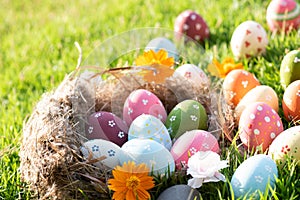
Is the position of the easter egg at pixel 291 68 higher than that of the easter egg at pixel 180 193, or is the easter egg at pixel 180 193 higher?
the easter egg at pixel 291 68

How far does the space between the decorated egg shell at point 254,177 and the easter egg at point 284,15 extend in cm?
156

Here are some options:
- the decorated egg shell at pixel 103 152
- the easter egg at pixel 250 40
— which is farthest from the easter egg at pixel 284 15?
the decorated egg shell at pixel 103 152

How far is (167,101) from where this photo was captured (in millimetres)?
2799

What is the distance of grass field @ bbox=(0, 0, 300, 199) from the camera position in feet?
9.78

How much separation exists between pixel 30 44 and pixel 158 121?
228 centimetres

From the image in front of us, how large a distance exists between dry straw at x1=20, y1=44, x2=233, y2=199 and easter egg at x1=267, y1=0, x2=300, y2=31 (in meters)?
0.88

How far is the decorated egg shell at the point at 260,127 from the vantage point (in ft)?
7.78

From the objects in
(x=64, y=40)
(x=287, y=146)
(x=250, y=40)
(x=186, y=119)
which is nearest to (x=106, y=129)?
(x=186, y=119)

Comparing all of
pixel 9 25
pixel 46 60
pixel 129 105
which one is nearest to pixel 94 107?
pixel 129 105

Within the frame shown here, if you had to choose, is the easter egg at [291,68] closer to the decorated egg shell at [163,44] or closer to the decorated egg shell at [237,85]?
the decorated egg shell at [237,85]

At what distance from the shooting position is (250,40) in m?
3.19

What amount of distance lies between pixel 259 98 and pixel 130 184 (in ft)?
2.77

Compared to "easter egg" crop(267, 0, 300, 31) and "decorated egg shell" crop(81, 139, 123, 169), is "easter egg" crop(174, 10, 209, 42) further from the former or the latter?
"decorated egg shell" crop(81, 139, 123, 169)

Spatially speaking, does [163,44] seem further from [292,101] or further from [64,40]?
[64,40]
